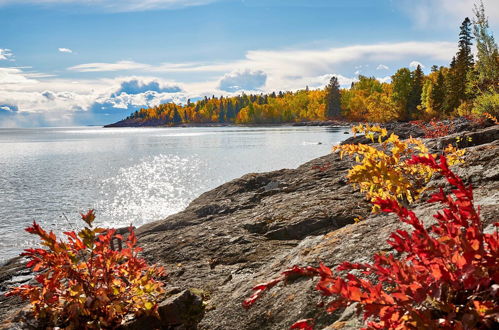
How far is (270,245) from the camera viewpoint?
7.32 metres

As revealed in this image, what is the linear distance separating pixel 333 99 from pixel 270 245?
14561 centimetres

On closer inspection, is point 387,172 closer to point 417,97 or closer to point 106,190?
point 106,190

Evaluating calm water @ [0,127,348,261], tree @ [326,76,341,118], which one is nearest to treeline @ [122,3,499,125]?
tree @ [326,76,341,118]

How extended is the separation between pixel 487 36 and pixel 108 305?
3174 centimetres

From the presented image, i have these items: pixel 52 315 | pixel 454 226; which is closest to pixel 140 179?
pixel 52 315

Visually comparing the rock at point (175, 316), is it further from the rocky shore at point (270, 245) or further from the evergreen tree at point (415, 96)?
the evergreen tree at point (415, 96)

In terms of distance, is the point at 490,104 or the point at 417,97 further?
the point at 417,97

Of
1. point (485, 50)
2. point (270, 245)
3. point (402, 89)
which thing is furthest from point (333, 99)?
point (270, 245)

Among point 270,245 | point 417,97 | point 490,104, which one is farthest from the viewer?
point 417,97

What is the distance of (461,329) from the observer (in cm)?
174

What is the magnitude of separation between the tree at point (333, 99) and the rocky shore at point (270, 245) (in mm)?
135904

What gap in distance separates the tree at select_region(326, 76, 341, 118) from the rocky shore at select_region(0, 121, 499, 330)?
136 metres

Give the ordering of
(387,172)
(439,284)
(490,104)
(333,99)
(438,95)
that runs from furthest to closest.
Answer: (333,99) < (438,95) < (490,104) < (387,172) < (439,284)

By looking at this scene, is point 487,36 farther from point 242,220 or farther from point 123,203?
point 123,203
